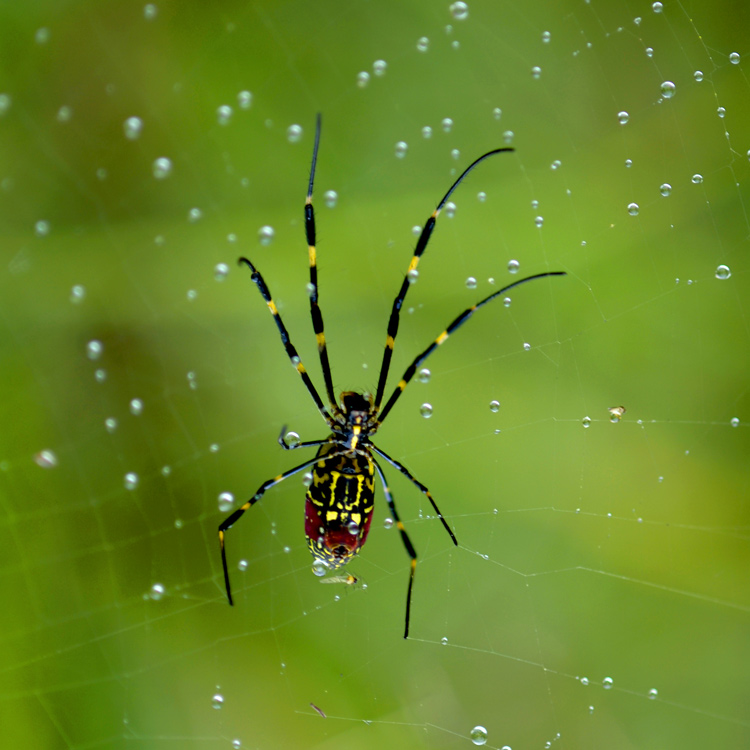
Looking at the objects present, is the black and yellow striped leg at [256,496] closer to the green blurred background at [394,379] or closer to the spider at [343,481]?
the spider at [343,481]

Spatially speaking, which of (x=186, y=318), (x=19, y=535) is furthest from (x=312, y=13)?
(x=19, y=535)

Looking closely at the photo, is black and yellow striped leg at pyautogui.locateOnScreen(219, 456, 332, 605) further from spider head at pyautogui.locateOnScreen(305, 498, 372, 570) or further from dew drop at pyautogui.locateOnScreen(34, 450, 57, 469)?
dew drop at pyautogui.locateOnScreen(34, 450, 57, 469)

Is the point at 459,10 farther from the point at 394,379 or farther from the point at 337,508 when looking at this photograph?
the point at 337,508

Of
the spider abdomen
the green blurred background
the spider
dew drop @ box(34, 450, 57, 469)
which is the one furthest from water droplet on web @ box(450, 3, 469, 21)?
dew drop @ box(34, 450, 57, 469)

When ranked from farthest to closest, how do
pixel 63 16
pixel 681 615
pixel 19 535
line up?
pixel 681 615, pixel 19 535, pixel 63 16

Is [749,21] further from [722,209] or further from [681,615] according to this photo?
[681,615]

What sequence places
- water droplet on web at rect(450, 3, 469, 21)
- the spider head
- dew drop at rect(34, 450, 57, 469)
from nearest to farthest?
1. the spider head
2. water droplet on web at rect(450, 3, 469, 21)
3. dew drop at rect(34, 450, 57, 469)
